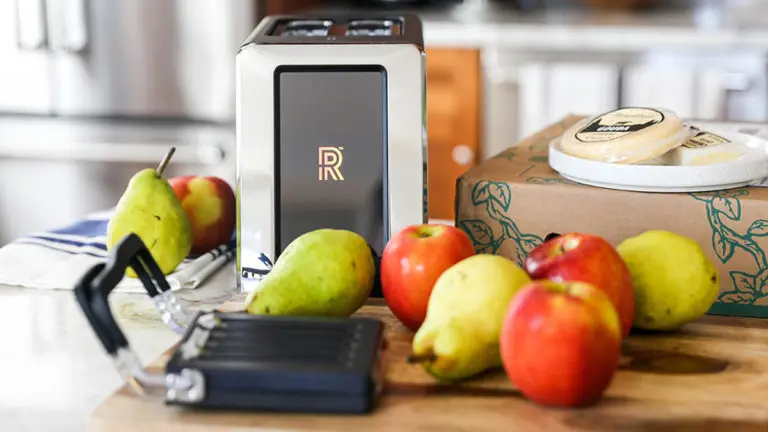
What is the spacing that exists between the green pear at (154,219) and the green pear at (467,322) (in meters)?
0.41

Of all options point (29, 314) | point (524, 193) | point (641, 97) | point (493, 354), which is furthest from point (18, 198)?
point (493, 354)

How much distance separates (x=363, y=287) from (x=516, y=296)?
0.23 metres

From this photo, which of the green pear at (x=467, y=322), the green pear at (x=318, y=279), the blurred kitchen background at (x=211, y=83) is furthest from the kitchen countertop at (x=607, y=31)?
the green pear at (x=467, y=322)

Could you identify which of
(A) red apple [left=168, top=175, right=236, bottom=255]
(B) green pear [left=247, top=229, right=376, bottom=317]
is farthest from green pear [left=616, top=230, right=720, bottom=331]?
(A) red apple [left=168, top=175, right=236, bottom=255]

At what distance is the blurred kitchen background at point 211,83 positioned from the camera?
287cm

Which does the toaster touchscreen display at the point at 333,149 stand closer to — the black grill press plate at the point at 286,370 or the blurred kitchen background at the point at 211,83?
the black grill press plate at the point at 286,370

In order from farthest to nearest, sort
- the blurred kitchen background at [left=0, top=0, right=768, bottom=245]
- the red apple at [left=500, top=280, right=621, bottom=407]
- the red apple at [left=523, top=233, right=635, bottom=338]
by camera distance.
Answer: the blurred kitchen background at [left=0, top=0, right=768, bottom=245] < the red apple at [left=523, top=233, right=635, bottom=338] < the red apple at [left=500, top=280, right=621, bottom=407]

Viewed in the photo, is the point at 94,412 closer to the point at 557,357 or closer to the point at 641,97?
the point at 557,357

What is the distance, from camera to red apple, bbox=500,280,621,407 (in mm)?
730

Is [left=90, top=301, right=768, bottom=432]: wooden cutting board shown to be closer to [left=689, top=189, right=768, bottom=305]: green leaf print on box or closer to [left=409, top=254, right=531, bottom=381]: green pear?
[left=409, top=254, right=531, bottom=381]: green pear

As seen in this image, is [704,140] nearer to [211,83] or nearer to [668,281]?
[668,281]

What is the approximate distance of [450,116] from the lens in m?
3.01

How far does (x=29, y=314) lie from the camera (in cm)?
109

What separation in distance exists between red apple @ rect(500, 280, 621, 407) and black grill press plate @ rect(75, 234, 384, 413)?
114 millimetres
